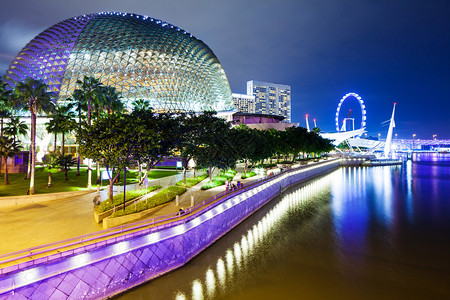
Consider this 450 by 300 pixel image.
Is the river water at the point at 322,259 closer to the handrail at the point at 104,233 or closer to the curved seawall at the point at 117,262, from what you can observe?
the curved seawall at the point at 117,262

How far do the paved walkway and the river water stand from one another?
567 centimetres

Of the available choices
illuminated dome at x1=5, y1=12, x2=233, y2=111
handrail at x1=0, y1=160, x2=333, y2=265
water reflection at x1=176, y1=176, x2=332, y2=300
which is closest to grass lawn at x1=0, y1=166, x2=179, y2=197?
handrail at x1=0, y1=160, x2=333, y2=265

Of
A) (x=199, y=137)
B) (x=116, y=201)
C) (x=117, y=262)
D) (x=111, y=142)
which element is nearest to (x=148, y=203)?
(x=116, y=201)

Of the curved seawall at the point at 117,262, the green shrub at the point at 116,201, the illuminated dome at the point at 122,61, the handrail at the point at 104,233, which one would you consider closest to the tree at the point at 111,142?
the green shrub at the point at 116,201

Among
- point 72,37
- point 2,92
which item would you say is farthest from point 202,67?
point 2,92

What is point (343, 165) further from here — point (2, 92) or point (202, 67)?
point (2, 92)

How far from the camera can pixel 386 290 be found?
14.8 m

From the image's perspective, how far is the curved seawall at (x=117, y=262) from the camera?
9.89 metres

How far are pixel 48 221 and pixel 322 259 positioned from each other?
2002cm

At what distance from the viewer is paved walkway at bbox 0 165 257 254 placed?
15.2m

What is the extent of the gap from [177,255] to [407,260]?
1643cm

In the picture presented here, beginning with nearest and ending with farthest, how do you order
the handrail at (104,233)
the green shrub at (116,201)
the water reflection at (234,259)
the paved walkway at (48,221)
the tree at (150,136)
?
the handrail at (104,233) → the water reflection at (234,259) → the paved walkway at (48,221) → the green shrub at (116,201) → the tree at (150,136)

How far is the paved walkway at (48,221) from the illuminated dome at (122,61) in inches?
1832

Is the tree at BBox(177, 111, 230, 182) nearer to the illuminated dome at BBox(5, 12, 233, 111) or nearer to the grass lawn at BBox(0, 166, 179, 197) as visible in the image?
the grass lawn at BBox(0, 166, 179, 197)
